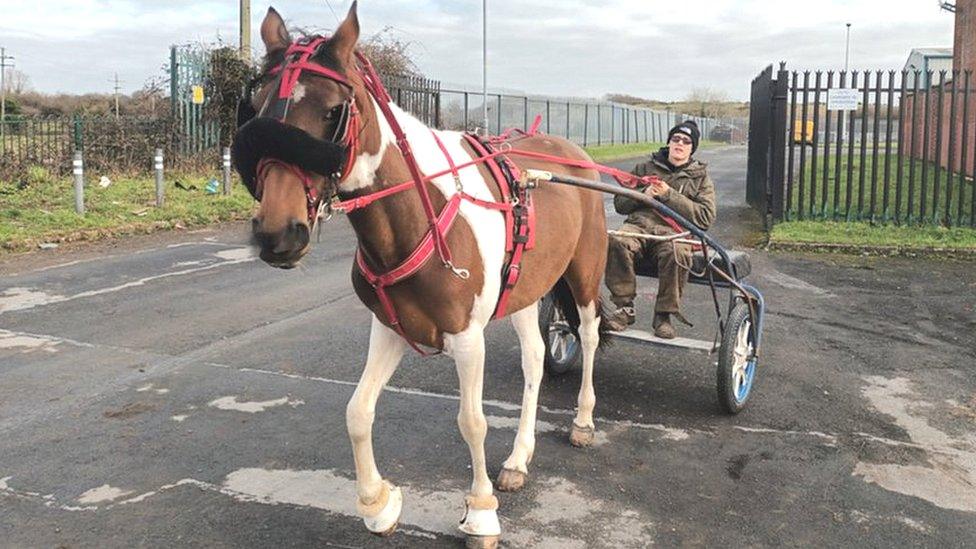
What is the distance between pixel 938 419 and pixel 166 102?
20839mm

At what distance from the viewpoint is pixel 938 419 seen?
562cm

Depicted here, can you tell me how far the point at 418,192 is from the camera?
339 centimetres

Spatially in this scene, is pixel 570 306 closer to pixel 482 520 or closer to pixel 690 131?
pixel 690 131

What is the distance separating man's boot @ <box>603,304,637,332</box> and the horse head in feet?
9.99

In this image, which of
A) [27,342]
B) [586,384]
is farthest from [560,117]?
[586,384]

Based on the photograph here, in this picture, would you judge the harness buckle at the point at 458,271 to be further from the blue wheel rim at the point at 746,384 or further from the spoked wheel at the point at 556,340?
the blue wheel rim at the point at 746,384

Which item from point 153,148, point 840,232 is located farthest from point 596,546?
point 153,148

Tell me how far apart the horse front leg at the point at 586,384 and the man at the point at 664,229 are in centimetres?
40

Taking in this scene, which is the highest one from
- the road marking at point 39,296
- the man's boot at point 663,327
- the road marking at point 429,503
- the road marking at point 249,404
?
the man's boot at point 663,327

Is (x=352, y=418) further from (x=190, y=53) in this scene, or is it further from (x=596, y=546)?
(x=190, y=53)

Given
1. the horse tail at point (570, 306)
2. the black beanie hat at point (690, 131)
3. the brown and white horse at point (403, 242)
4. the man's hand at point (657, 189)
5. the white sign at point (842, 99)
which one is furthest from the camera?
the white sign at point (842, 99)

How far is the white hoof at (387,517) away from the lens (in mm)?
3732

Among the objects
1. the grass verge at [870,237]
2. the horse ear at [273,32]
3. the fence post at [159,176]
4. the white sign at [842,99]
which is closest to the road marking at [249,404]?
the horse ear at [273,32]

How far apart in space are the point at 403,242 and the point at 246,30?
820 inches
